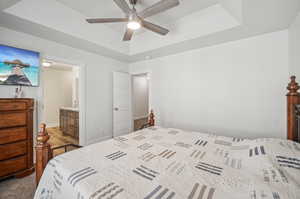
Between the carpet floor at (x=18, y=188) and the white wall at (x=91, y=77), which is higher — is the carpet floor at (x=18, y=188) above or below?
below

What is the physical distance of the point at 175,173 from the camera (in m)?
1.02

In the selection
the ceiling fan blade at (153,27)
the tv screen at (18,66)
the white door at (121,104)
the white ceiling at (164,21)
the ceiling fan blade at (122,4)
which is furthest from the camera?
the white door at (121,104)

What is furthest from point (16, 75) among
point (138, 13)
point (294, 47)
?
point (294, 47)

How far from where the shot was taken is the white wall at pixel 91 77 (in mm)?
2316

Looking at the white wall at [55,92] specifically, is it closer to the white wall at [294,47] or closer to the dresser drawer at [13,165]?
the dresser drawer at [13,165]

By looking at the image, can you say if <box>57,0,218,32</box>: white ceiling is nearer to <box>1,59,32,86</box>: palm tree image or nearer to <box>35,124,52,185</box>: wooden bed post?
<box>1,59,32,86</box>: palm tree image

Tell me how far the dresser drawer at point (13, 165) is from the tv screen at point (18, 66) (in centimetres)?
121

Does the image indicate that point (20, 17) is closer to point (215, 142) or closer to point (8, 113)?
point (8, 113)

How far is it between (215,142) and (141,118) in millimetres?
4748

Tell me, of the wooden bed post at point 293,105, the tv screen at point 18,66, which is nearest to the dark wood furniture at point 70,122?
the tv screen at point 18,66

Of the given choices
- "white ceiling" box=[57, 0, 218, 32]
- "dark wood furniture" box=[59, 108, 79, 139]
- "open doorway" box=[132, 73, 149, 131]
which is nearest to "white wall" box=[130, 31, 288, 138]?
"white ceiling" box=[57, 0, 218, 32]

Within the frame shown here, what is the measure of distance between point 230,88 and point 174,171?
2.28m

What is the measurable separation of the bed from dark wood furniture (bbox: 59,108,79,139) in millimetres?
2642

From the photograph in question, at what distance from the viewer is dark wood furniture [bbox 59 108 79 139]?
373 centimetres
